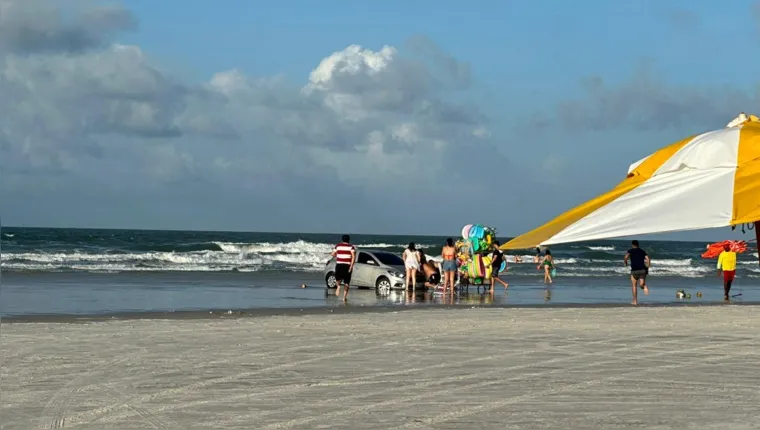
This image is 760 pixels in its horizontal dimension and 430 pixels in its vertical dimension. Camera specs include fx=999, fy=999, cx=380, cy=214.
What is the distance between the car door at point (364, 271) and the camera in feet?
101

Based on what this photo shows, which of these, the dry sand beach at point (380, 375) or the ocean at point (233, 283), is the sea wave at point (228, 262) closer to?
the ocean at point (233, 283)

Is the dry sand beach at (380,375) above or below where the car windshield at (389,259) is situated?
below

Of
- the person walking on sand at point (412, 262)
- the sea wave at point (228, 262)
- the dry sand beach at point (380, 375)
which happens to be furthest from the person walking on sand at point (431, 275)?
the dry sand beach at point (380, 375)

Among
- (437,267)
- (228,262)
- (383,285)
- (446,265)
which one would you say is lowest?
(383,285)

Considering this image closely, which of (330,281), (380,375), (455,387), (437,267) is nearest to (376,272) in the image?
(330,281)

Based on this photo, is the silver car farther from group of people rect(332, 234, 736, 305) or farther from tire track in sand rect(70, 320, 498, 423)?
tire track in sand rect(70, 320, 498, 423)

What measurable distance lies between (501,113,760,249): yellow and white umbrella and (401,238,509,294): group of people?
1912cm

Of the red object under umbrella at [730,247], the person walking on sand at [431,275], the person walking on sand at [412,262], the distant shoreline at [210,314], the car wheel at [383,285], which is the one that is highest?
the red object under umbrella at [730,247]

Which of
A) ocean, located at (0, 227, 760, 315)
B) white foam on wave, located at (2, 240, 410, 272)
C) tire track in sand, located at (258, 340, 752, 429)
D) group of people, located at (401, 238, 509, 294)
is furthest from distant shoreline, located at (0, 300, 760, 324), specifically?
white foam on wave, located at (2, 240, 410, 272)

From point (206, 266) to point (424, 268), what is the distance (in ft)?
76.0

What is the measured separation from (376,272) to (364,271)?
565 millimetres

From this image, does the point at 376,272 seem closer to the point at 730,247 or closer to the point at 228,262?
the point at 730,247

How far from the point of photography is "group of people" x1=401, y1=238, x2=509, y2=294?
27.4 meters

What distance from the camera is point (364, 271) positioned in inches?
1224
